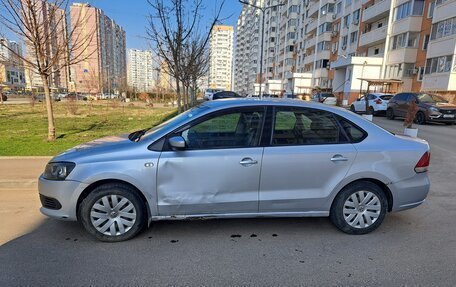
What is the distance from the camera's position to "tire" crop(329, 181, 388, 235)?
3.56 meters

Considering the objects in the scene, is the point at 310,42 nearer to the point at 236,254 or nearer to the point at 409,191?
the point at 409,191

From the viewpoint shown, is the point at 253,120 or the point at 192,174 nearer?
the point at 192,174

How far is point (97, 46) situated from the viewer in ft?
36.5

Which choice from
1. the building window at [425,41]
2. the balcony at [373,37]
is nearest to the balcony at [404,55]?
the building window at [425,41]

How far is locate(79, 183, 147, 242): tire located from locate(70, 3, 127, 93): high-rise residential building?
616cm

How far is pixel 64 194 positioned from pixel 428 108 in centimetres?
1638

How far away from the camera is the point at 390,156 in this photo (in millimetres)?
3508

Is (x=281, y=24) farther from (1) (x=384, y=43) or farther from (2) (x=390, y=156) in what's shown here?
(2) (x=390, y=156)

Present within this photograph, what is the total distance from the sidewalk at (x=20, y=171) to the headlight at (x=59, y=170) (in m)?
2.28

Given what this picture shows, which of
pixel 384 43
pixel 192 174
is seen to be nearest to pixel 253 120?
pixel 192 174

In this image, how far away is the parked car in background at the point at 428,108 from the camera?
568 inches

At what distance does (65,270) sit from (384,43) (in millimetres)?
36458

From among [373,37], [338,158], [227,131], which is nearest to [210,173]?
[227,131]

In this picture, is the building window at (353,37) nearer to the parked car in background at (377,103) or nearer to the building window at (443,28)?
the building window at (443,28)
